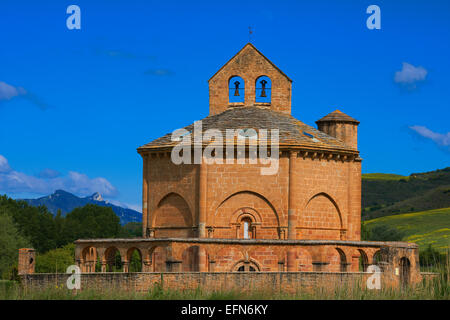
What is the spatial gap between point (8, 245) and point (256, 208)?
1392 inches

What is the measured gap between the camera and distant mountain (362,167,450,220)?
4321 inches

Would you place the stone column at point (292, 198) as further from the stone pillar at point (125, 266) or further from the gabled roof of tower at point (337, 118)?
the stone pillar at point (125, 266)

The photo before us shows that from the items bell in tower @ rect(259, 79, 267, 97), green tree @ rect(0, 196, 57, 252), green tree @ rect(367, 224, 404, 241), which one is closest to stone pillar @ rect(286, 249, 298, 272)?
bell in tower @ rect(259, 79, 267, 97)

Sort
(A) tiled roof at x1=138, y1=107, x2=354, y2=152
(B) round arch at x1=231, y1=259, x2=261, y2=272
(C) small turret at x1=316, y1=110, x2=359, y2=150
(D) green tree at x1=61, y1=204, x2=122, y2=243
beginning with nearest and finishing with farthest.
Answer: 1. (B) round arch at x1=231, y1=259, x2=261, y2=272
2. (A) tiled roof at x1=138, y1=107, x2=354, y2=152
3. (C) small turret at x1=316, y1=110, x2=359, y2=150
4. (D) green tree at x1=61, y1=204, x2=122, y2=243

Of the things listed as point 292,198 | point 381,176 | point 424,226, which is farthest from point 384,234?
point 381,176

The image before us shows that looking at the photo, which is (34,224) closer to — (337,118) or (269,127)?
(337,118)

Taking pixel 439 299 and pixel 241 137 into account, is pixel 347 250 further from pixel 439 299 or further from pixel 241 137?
pixel 439 299

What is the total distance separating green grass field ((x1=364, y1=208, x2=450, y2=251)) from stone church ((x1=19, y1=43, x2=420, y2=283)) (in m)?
25.5

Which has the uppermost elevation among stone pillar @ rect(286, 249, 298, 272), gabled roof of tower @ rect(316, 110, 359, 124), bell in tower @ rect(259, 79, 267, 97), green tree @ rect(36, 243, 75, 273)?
bell in tower @ rect(259, 79, 267, 97)

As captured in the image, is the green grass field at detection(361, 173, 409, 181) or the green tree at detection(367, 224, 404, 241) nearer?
the green tree at detection(367, 224, 404, 241)

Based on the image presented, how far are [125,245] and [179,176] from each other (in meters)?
5.50

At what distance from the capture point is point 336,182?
4206cm

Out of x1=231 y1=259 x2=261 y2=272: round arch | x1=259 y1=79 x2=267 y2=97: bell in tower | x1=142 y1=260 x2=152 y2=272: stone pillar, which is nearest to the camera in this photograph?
x1=142 y1=260 x2=152 y2=272: stone pillar

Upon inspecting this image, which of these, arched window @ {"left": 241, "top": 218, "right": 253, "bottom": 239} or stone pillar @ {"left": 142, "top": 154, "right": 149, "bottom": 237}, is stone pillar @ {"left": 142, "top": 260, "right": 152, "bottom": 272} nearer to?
arched window @ {"left": 241, "top": 218, "right": 253, "bottom": 239}
